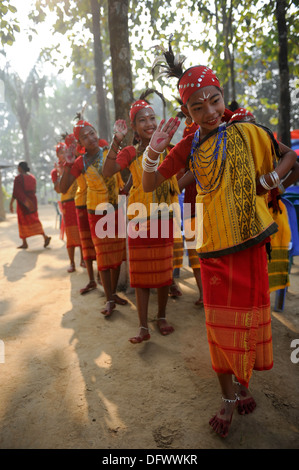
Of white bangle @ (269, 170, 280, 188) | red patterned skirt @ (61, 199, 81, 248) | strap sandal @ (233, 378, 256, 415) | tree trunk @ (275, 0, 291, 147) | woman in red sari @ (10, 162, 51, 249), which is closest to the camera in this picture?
white bangle @ (269, 170, 280, 188)

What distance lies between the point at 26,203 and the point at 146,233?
653 centimetres

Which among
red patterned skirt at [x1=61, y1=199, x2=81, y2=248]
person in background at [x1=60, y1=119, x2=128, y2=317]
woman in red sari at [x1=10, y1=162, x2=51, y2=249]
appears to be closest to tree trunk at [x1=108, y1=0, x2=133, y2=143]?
person in background at [x1=60, y1=119, x2=128, y2=317]

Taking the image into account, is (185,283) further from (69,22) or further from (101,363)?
(69,22)

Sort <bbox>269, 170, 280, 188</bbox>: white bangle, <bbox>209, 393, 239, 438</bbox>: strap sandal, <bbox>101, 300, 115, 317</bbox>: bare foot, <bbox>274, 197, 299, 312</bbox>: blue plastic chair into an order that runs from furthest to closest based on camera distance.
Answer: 1. <bbox>101, 300, 115, 317</bbox>: bare foot
2. <bbox>274, 197, 299, 312</bbox>: blue plastic chair
3. <bbox>209, 393, 239, 438</bbox>: strap sandal
4. <bbox>269, 170, 280, 188</bbox>: white bangle

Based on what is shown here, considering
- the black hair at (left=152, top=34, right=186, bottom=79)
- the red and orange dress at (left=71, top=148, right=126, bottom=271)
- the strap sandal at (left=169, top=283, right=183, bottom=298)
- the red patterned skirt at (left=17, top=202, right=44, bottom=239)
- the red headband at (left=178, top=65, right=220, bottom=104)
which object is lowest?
the strap sandal at (left=169, top=283, right=183, bottom=298)

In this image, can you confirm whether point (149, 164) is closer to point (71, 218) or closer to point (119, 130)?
point (119, 130)

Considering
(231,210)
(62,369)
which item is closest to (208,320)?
(231,210)

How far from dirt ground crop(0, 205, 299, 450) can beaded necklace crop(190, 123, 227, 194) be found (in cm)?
140

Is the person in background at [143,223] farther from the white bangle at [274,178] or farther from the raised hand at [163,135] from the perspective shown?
the white bangle at [274,178]

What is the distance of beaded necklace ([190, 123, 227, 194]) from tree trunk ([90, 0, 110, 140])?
8.17 metres

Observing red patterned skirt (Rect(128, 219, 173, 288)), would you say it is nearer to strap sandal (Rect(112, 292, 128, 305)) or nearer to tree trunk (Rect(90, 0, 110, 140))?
strap sandal (Rect(112, 292, 128, 305))

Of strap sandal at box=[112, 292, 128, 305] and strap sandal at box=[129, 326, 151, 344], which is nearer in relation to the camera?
strap sandal at box=[129, 326, 151, 344]

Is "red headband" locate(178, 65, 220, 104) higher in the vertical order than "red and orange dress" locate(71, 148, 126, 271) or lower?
higher

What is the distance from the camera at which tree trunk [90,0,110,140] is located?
338 inches
